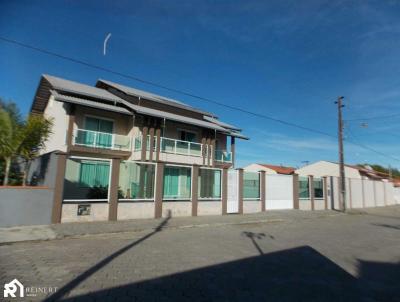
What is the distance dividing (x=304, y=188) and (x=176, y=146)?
1064 centimetres

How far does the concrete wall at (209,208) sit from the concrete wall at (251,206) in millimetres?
2190

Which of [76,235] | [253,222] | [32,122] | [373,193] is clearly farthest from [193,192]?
[373,193]

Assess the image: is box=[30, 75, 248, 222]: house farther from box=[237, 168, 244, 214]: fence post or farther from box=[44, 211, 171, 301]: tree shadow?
box=[44, 211, 171, 301]: tree shadow

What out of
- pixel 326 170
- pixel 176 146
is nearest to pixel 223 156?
pixel 176 146

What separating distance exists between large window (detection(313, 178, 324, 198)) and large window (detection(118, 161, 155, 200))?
15.3m

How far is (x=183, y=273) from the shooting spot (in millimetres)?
5918

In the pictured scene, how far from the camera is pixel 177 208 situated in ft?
48.9

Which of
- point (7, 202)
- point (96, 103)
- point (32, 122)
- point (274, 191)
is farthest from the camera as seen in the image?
point (274, 191)

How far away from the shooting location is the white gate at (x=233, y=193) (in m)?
17.3

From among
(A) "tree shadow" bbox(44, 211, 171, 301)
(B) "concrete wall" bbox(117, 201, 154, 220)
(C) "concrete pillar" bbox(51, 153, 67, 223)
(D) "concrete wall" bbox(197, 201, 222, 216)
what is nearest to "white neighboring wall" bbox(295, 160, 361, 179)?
(D) "concrete wall" bbox(197, 201, 222, 216)

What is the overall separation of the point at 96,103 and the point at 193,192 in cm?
864

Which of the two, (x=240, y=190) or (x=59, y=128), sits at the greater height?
(x=59, y=128)

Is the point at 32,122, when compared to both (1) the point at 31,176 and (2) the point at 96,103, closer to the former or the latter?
(1) the point at 31,176

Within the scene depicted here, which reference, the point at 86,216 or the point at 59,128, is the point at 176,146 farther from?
the point at 86,216
